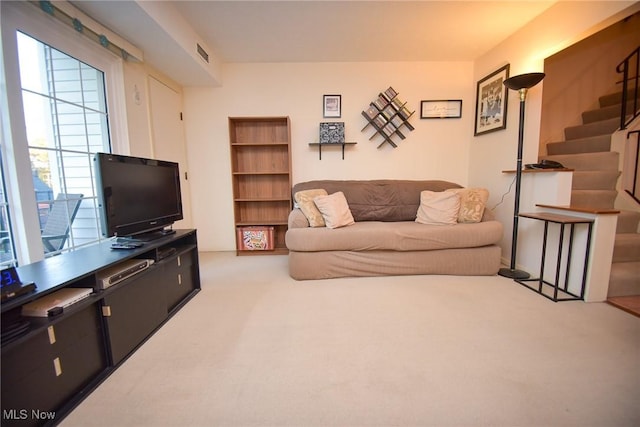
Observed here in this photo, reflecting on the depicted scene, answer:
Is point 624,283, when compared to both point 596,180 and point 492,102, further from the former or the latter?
point 492,102

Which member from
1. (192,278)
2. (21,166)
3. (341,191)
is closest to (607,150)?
(341,191)

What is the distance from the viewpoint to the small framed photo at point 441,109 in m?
3.44

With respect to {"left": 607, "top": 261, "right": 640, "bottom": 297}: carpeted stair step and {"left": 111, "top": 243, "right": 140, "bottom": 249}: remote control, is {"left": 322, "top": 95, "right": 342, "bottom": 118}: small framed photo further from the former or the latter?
{"left": 607, "top": 261, "right": 640, "bottom": 297}: carpeted stair step

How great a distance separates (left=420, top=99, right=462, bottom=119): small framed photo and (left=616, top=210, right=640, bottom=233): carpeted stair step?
1971 mm

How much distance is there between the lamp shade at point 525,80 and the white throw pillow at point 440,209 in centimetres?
110

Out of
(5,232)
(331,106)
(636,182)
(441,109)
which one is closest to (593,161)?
(636,182)

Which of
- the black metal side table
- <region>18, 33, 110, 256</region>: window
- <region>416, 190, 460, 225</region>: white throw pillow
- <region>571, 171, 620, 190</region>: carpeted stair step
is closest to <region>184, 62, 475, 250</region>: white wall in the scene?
<region>416, 190, 460, 225</region>: white throw pillow

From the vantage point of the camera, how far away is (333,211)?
8.56 feet

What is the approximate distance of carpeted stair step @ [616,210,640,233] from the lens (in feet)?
7.75

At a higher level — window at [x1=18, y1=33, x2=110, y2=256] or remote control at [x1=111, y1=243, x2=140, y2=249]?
window at [x1=18, y1=33, x2=110, y2=256]

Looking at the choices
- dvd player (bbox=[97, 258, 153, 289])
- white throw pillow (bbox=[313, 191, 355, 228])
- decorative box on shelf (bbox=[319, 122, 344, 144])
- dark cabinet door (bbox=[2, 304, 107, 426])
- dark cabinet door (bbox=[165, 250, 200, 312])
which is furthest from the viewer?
decorative box on shelf (bbox=[319, 122, 344, 144])

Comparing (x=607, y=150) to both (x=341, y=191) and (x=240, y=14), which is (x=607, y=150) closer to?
(x=341, y=191)

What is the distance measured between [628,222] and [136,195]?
4.19 m

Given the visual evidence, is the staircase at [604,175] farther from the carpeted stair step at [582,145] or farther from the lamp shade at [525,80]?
the lamp shade at [525,80]
